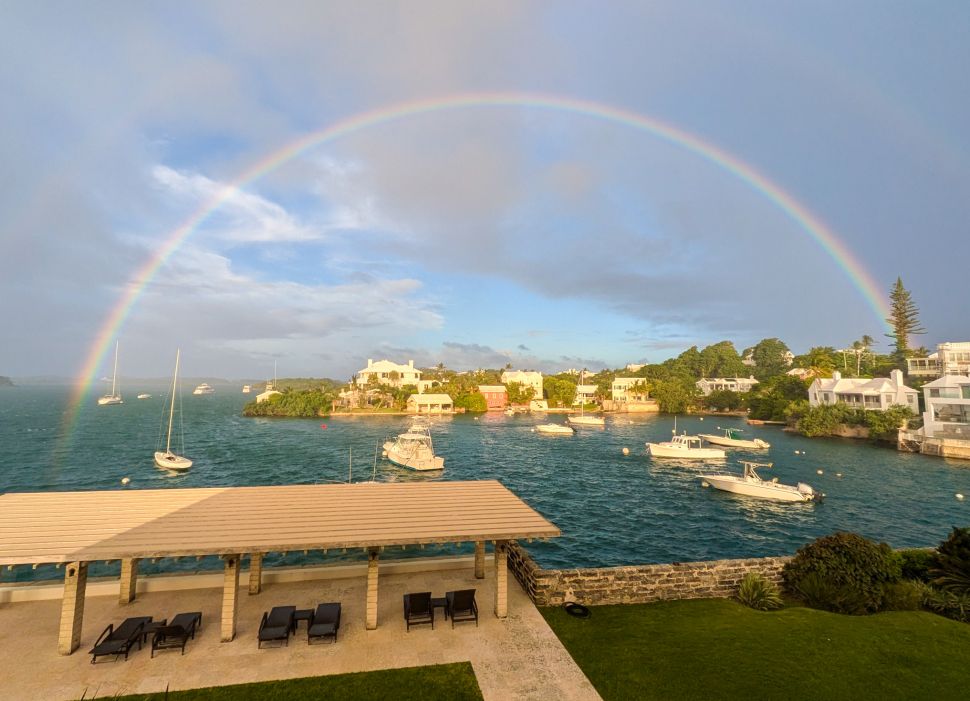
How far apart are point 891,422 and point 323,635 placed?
90.7 m

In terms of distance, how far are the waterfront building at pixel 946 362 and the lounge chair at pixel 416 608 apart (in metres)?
121

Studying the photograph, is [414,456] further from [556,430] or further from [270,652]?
[270,652]

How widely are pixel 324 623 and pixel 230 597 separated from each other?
7.06ft

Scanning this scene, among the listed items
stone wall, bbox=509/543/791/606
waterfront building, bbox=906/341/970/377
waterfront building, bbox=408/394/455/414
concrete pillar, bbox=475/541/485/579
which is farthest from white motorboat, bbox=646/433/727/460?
waterfront building, bbox=408/394/455/414

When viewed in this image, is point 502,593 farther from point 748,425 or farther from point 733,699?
point 748,425

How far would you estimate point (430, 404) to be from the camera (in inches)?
4909

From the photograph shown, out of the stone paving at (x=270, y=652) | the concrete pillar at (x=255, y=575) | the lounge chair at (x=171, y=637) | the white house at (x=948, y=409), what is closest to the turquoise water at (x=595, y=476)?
the white house at (x=948, y=409)

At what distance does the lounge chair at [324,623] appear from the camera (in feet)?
32.7

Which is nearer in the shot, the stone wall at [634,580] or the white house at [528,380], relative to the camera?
the stone wall at [634,580]

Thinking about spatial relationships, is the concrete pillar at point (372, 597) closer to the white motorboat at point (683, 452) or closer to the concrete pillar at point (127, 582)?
the concrete pillar at point (127, 582)

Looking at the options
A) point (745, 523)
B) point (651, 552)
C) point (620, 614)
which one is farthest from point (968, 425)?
point (620, 614)

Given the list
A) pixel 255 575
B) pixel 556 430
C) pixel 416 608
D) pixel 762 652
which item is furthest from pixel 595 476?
pixel 255 575

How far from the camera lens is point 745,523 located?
35281mm

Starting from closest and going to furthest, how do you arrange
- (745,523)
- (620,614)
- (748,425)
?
(620,614)
(745,523)
(748,425)
